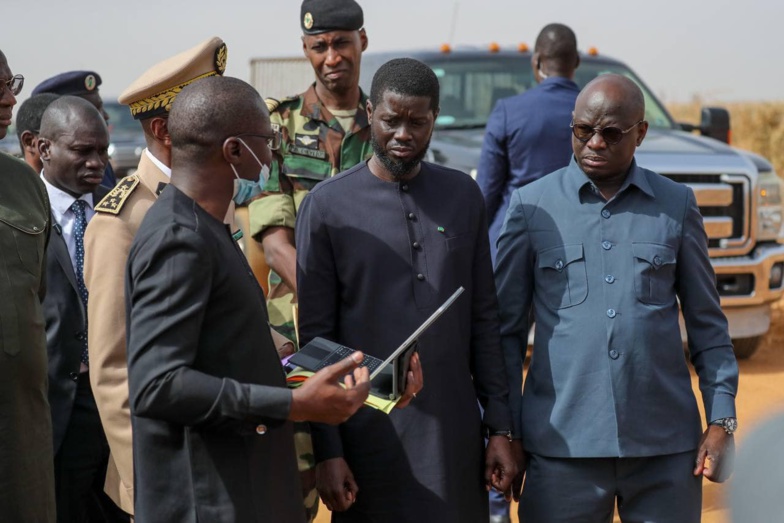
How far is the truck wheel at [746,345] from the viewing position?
948cm

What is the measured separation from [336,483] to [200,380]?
96cm

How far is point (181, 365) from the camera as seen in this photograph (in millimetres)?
2652

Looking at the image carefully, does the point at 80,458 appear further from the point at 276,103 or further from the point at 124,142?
the point at 124,142

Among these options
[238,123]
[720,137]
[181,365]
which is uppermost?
[238,123]

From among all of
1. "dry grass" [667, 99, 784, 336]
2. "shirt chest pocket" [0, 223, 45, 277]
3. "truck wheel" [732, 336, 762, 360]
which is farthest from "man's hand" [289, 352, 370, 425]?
"dry grass" [667, 99, 784, 336]

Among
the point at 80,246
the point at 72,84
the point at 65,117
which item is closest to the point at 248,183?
the point at 80,246

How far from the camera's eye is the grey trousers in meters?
3.57

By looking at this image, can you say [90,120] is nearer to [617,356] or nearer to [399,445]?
[399,445]

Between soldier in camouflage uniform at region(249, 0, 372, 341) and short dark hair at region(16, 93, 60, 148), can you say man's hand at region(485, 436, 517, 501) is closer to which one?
soldier in camouflage uniform at region(249, 0, 372, 341)

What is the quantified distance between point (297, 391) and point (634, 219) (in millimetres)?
1446

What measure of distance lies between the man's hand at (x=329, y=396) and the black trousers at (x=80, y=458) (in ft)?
5.35

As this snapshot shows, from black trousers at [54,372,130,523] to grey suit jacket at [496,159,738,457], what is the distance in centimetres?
158

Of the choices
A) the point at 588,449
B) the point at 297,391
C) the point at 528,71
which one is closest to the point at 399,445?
the point at 588,449

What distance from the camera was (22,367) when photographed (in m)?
3.38
